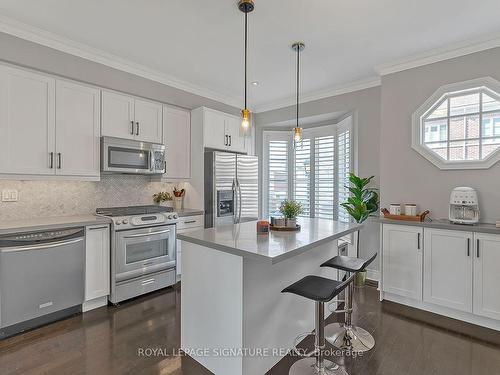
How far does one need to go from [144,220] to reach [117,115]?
1.40 metres

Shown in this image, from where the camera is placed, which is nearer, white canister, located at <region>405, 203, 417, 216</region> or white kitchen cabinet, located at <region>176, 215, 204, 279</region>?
white canister, located at <region>405, 203, 417, 216</region>

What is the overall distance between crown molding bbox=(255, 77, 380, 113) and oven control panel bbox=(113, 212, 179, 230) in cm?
282

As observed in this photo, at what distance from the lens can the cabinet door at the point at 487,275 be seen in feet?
8.50

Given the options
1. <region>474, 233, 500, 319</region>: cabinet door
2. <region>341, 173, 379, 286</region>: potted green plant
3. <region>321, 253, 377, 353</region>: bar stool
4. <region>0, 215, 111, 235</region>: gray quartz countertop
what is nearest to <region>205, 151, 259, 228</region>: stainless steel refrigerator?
<region>0, 215, 111, 235</region>: gray quartz countertop

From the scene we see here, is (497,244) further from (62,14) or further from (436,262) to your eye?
(62,14)

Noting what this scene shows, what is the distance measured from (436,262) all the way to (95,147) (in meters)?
4.14

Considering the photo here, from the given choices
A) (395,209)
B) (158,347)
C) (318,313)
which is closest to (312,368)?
(318,313)

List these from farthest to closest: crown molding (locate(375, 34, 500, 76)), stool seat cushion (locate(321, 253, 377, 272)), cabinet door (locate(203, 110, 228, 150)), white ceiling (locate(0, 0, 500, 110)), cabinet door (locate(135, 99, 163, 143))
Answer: cabinet door (locate(203, 110, 228, 150)), cabinet door (locate(135, 99, 163, 143)), crown molding (locate(375, 34, 500, 76)), white ceiling (locate(0, 0, 500, 110)), stool seat cushion (locate(321, 253, 377, 272))

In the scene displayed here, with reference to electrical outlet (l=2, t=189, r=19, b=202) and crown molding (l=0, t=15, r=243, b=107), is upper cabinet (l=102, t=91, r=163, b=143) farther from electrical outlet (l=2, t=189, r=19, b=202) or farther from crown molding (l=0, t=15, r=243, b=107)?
electrical outlet (l=2, t=189, r=19, b=202)

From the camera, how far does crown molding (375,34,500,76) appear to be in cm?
284

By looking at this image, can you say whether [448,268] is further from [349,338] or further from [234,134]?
[234,134]

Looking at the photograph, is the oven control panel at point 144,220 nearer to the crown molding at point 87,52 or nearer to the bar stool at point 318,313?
the crown molding at point 87,52

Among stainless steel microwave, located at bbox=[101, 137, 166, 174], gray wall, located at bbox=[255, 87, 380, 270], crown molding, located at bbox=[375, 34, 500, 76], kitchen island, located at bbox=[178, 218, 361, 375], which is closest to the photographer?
kitchen island, located at bbox=[178, 218, 361, 375]

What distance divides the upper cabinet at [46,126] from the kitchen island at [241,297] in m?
1.88
